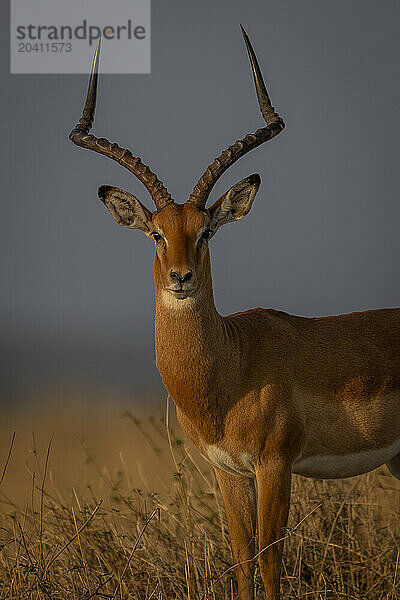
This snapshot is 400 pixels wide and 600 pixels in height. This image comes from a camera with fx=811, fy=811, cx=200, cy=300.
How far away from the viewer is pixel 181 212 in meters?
5.89

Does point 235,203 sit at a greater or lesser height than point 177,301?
greater

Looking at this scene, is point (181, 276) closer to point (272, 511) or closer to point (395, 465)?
point (272, 511)

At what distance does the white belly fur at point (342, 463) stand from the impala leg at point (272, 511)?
15.8 inches

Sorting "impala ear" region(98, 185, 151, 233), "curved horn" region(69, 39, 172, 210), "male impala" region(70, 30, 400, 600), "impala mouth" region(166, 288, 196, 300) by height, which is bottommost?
"male impala" region(70, 30, 400, 600)

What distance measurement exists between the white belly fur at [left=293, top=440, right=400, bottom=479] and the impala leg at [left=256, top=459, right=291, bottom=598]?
402 millimetres

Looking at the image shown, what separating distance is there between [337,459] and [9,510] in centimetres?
305

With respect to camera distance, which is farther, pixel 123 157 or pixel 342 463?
pixel 342 463

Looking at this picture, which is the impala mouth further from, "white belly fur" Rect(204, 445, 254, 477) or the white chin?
"white belly fur" Rect(204, 445, 254, 477)

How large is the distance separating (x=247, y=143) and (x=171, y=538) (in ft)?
11.4

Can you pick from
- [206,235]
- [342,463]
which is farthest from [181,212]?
[342,463]

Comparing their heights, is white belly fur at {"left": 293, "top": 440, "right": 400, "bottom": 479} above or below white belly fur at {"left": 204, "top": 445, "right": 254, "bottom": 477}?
below

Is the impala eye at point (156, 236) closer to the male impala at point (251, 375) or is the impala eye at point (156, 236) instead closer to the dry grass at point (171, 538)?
the male impala at point (251, 375)

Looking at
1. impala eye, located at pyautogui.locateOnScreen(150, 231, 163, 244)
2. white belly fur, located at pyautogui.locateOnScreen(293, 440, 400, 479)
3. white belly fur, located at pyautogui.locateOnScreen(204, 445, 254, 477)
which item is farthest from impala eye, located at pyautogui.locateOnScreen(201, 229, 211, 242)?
white belly fur, located at pyautogui.locateOnScreen(293, 440, 400, 479)

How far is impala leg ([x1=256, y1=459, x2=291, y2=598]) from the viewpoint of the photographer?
5773 millimetres
